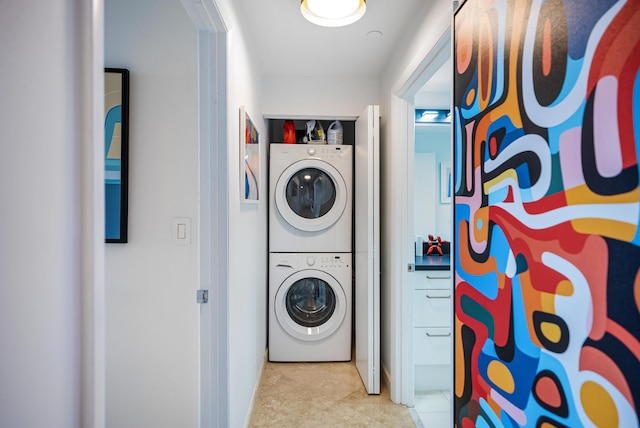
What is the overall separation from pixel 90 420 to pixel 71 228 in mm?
315

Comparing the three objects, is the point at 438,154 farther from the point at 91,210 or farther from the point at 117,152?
the point at 91,210

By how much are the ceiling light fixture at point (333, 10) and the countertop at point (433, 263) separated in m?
1.71

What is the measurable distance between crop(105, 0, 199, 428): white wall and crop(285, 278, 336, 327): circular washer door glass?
4.38 ft

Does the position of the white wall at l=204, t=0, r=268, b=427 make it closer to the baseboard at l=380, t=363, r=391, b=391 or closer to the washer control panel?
the washer control panel

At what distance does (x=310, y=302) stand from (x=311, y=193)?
3.17 ft

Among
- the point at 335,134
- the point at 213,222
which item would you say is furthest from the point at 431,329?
the point at 213,222

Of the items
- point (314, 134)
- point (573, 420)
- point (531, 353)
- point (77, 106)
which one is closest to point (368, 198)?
point (314, 134)

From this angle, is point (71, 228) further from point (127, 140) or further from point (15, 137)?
point (127, 140)

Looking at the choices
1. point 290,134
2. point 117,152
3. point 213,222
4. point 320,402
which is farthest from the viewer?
point 290,134

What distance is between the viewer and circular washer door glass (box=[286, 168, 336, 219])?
294 centimetres

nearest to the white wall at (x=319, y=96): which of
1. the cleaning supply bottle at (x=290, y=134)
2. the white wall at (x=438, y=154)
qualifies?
the cleaning supply bottle at (x=290, y=134)

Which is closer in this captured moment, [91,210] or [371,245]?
[91,210]

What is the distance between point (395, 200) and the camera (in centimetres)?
229

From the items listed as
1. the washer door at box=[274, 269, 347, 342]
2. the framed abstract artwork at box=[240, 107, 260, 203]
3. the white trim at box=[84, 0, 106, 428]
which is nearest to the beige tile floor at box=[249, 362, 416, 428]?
the washer door at box=[274, 269, 347, 342]
